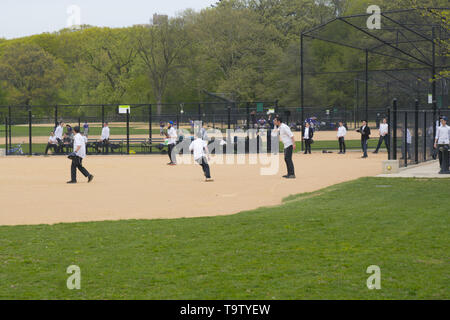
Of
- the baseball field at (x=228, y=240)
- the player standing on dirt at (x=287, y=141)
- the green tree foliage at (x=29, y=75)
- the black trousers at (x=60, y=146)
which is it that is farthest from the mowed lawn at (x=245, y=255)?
the green tree foliage at (x=29, y=75)

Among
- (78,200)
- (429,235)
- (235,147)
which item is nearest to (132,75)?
(235,147)

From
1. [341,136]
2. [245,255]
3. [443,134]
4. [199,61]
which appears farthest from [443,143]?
[199,61]

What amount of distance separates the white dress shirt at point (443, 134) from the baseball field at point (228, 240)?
268cm

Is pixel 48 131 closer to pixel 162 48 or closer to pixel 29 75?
pixel 162 48

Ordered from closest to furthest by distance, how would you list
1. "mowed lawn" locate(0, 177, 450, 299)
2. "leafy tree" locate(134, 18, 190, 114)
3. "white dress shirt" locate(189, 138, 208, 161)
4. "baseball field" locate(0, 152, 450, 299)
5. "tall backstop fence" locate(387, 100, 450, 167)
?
"mowed lawn" locate(0, 177, 450, 299) < "baseball field" locate(0, 152, 450, 299) < "white dress shirt" locate(189, 138, 208, 161) < "tall backstop fence" locate(387, 100, 450, 167) < "leafy tree" locate(134, 18, 190, 114)

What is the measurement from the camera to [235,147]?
32.2 metres

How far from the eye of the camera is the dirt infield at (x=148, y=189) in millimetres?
13242

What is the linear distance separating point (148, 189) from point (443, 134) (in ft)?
30.7

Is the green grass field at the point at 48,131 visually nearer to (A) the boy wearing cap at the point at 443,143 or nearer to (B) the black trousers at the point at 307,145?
(B) the black trousers at the point at 307,145

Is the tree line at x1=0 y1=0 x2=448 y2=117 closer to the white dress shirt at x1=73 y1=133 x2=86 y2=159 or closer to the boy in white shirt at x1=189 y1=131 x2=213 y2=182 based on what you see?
the boy in white shirt at x1=189 y1=131 x2=213 y2=182

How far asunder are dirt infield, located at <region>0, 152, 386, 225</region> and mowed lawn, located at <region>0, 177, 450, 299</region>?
5.64ft

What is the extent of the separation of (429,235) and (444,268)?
78.7 inches

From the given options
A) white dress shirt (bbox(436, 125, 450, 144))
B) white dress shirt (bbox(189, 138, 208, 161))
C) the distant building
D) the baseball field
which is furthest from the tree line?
the baseball field

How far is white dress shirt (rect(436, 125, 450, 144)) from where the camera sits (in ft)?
63.9
